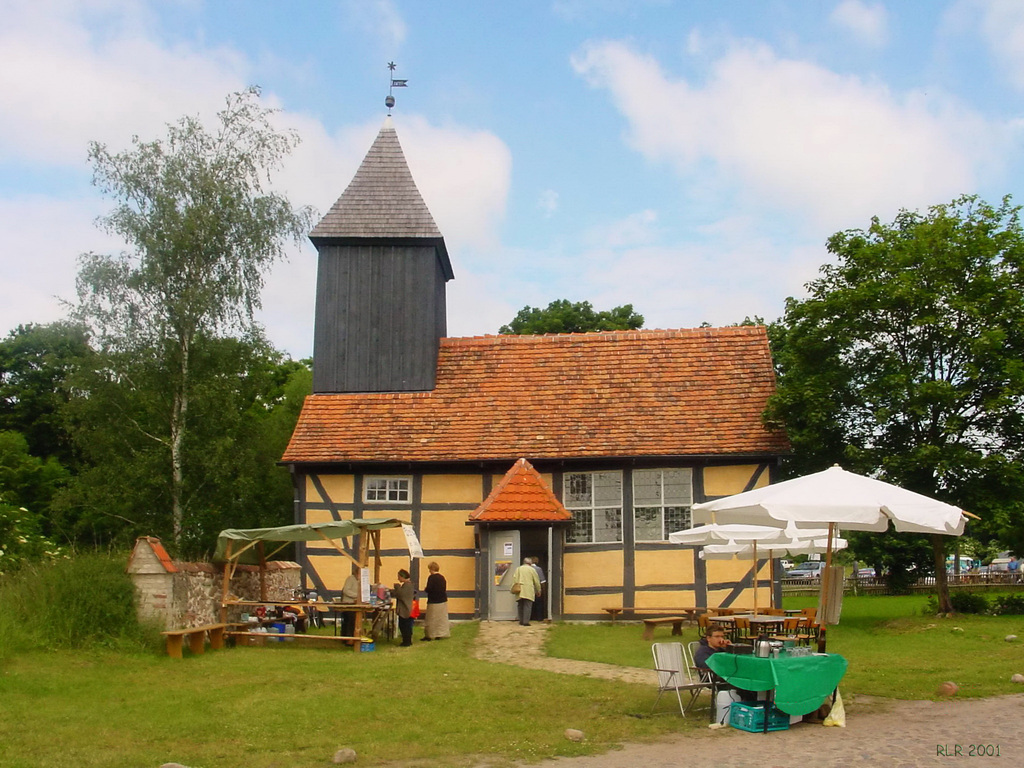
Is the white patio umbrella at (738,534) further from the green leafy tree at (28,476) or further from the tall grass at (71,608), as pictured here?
the green leafy tree at (28,476)

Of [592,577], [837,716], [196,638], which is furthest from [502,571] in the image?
[837,716]

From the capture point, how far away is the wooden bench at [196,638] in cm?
1338

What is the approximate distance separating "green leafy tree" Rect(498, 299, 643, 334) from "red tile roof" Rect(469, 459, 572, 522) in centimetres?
1877

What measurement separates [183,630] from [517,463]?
770 cm

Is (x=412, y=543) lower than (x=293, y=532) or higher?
lower

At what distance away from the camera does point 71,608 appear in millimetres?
13102

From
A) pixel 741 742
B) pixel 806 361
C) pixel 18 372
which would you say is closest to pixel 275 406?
pixel 18 372

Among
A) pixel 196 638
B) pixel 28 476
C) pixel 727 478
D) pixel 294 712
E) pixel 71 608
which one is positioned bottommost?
pixel 294 712

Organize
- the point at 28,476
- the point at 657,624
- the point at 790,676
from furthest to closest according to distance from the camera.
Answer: the point at 28,476 → the point at 657,624 → the point at 790,676

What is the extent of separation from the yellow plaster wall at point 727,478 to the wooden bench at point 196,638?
9053 mm

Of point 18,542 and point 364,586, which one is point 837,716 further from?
point 18,542

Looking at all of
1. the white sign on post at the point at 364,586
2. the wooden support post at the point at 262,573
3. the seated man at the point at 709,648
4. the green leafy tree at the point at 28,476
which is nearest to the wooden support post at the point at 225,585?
the wooden support post at the point at 262,573

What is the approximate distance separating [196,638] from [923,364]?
13199mm

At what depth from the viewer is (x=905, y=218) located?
1958 cm
